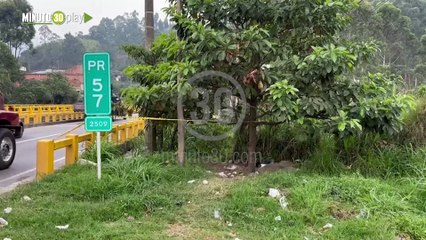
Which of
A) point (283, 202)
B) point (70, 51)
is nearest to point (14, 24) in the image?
point (70, 51)

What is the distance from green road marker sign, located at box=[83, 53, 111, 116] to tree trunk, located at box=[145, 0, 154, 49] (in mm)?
2672

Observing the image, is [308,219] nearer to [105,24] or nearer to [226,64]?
[226,64]

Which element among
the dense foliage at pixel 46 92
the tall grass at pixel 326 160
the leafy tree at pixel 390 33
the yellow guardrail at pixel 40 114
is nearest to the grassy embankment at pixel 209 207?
the tall grass at pixel 326 160

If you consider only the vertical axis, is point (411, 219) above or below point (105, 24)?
below

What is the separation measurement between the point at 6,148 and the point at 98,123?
3.78 metres

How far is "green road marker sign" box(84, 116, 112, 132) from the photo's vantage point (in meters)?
5.96

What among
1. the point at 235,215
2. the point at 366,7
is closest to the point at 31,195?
the point at 235,215

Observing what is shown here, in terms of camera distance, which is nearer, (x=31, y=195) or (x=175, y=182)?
(x=31, y=195)

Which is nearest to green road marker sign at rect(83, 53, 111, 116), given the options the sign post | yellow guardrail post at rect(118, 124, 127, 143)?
the sign post

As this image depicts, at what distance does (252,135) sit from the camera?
22.8ft

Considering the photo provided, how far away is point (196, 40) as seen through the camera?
6.29 m

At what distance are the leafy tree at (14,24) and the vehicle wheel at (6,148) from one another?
95.8 feet

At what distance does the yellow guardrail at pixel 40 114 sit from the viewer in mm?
21547

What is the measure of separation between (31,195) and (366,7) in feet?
98.5
